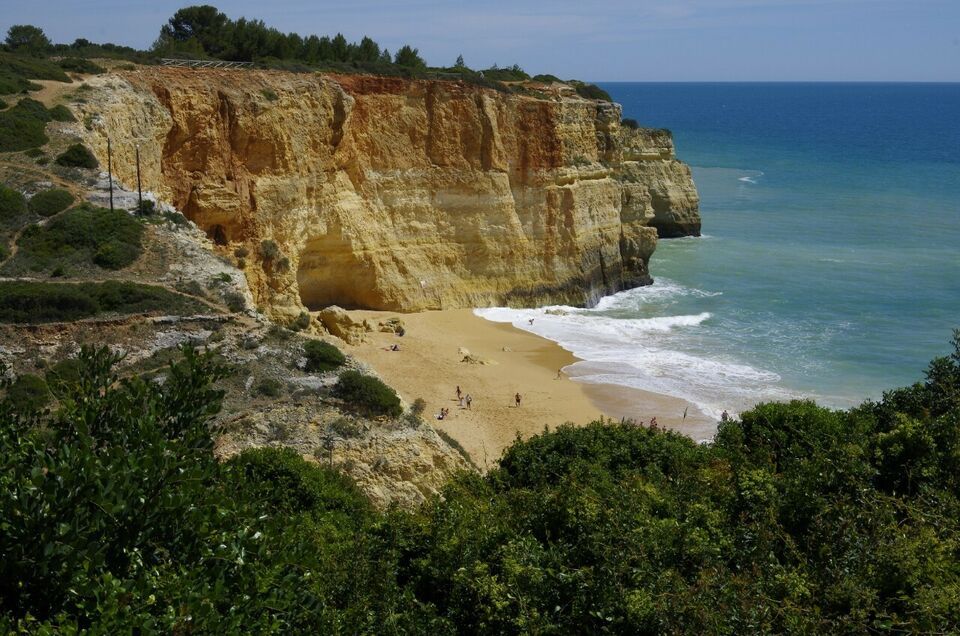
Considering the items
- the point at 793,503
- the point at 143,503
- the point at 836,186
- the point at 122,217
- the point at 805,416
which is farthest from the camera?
the point at 836,186

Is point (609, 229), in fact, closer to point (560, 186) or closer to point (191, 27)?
point (560, 186)

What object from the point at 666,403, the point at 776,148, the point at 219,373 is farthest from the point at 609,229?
the point at 776,148

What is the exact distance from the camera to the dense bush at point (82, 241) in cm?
2311

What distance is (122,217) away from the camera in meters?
24.8

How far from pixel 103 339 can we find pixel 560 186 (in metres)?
27.0

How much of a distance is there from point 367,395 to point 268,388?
2054mm

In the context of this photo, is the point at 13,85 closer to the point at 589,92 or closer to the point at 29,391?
the point at 29,391

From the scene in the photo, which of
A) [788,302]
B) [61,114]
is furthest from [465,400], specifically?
[788,302]

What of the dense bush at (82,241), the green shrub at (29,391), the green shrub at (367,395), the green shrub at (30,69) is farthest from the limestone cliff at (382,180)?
the green shrub at (29,391)

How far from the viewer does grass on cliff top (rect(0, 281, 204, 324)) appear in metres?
20.1

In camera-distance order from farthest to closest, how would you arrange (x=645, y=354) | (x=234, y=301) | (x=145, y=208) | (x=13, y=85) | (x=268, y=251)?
(x=645, y=354) < (x=268, y=251) < (x=13, y=85) < (x=145, y=208) < (x=234, y=301)

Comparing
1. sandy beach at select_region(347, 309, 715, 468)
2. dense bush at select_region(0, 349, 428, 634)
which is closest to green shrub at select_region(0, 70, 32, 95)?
sandy beach at select_region(347, 309, 715, 468)

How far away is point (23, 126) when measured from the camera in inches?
1096

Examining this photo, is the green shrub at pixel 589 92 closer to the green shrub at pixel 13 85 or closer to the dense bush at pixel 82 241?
the green shrub at pixel 13 85
